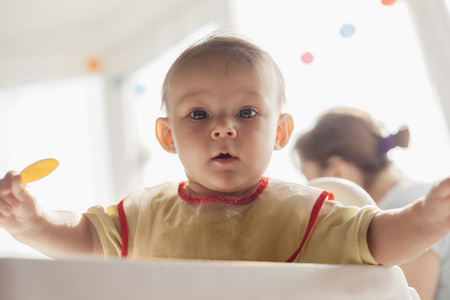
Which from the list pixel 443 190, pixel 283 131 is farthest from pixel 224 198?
pixel 443 190

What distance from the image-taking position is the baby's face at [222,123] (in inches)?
29.9

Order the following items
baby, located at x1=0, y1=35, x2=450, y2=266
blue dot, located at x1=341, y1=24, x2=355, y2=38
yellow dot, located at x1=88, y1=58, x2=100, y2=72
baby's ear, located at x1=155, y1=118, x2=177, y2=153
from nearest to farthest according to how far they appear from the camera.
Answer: baby, located at x1=0, y1=35, x2=450, y2=266, baby's ear, located at x1=155, y1=118, x2=177, y2=153, blue dot, located at x1=341, y1=24, x2=355, y2=38, yellow dot, located at x1=88, y1=58, x2=100, y2=72

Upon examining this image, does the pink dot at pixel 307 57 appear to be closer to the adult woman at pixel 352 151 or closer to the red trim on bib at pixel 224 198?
the adult woman at pixel 352 151

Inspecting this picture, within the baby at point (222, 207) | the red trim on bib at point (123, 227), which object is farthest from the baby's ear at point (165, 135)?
the red trim on bib at point (123, 227)

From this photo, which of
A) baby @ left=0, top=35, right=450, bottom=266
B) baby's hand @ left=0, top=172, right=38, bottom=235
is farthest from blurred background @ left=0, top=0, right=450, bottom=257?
baby's hand @ left=0, top=172, right=38, bottom=235

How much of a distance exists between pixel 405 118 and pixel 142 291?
1.47 m

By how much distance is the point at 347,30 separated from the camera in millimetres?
1841

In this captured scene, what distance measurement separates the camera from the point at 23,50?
3518 millimetres

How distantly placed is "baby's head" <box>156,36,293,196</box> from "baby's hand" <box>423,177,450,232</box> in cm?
30

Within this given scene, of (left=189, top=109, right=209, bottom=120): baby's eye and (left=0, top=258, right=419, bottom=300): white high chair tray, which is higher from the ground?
(left=189, top=109, right=209, bottom=120): baby's eye

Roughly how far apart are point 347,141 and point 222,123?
1.00 meters

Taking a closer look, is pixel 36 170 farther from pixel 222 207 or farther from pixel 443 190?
pixel 443 190

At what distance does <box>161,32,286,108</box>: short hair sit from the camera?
83 cm

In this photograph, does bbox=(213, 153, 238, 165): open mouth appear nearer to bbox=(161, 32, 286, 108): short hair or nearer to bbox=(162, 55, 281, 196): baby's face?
bbox=(162, 55, 281, 196): baby's face
